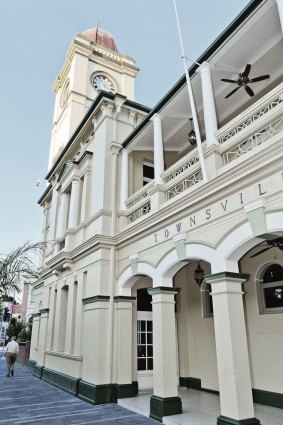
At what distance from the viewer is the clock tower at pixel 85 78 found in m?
21.4

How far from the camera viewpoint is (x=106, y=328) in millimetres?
9117

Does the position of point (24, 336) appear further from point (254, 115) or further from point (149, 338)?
point (254, 115)

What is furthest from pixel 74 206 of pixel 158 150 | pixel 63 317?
pixel 158 150

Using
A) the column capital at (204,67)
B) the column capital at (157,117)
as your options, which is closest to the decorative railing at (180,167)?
the column capital at (157,117)

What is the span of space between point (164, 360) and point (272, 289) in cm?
317

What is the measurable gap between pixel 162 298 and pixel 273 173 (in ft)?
12.3

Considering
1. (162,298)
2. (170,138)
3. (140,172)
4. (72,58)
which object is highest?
(72,58)

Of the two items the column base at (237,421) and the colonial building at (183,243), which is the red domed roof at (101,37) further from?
the column base at (237,421)

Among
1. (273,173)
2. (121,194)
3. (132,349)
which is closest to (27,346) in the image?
(132,349)

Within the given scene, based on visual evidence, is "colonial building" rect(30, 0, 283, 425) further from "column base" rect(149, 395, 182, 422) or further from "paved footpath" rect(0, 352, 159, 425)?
"paved footpath" rect(0, 352, 159, 425)

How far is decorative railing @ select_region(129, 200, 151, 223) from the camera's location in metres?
9.38

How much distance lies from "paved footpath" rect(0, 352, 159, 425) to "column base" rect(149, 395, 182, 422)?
155 mm

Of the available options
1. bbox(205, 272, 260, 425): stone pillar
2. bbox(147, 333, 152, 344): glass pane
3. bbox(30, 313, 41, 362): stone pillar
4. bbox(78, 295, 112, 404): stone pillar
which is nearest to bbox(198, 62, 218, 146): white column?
bbox(205, 272, 260, 425): stone pillar

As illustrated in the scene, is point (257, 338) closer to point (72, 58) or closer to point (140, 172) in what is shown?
point (140, 172)
